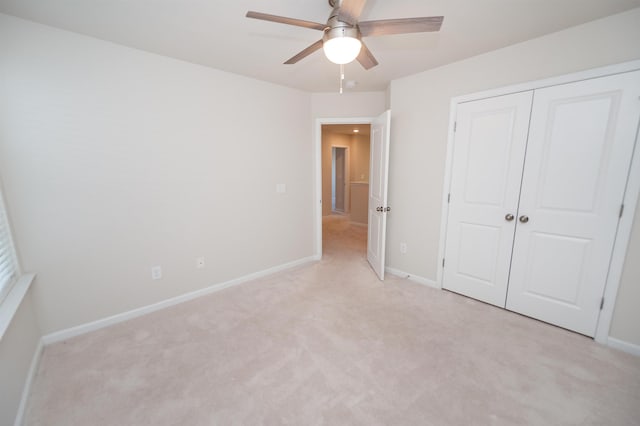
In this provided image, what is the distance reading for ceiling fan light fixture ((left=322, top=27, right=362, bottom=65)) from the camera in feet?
4.31

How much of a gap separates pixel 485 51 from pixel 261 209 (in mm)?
2843

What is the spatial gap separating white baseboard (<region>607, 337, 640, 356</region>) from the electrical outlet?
3.93 meters

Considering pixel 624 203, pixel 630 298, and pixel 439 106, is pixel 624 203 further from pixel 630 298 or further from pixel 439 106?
pixel 439 106

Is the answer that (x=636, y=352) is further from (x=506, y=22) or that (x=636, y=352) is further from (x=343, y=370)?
(x=506, y=22)

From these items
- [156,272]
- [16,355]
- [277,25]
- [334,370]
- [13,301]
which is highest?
[277,25]

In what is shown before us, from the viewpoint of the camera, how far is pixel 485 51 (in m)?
2.33

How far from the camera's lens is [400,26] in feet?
4.24

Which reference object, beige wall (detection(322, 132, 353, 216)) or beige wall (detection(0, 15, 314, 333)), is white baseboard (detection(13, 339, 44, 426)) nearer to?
beige wall (detection(0, 15, 314, 333))

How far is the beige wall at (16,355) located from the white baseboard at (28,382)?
3 cm

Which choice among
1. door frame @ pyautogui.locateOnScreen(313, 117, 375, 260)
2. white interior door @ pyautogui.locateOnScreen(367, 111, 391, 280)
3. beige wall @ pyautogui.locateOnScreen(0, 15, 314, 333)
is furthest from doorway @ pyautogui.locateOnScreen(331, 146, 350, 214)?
beige wall @ pyautogui.locateOnScreen(0, 15, 314, 333)

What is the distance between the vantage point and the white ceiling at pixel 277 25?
64.4 inches

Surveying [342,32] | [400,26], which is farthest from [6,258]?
[400,26]

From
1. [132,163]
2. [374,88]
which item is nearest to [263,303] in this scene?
[132,163]

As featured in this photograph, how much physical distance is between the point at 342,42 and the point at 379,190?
82.0 inches
